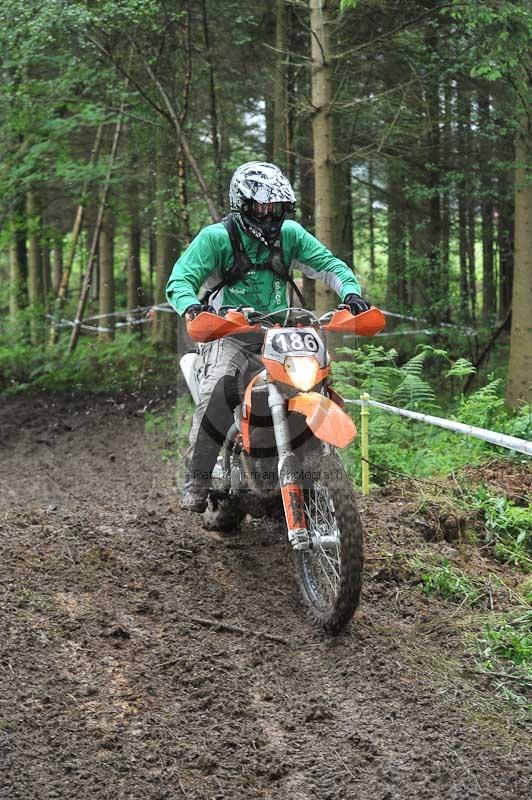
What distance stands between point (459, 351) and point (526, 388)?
4.18m

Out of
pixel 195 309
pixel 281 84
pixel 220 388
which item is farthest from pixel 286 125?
pixel 195 309

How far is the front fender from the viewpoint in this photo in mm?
4719

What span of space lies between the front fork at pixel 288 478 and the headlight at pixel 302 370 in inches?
9.3

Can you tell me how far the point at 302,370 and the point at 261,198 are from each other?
133 cm

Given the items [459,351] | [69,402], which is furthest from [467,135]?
[69,402]

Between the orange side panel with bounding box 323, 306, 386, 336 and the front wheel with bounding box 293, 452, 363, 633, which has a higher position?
the orange side panel with bounding box 323, 306, 386, 336

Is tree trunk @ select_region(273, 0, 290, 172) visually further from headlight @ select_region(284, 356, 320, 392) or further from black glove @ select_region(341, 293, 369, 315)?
headlight @ select_region(284, 356, 320, 392)

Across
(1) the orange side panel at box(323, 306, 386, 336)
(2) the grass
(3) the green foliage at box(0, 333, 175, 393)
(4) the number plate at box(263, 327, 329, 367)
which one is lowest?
(2) the grass

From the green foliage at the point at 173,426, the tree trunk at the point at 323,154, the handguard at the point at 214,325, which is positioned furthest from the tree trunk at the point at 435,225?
the handguard at the point at 214,325

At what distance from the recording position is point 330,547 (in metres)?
4.94

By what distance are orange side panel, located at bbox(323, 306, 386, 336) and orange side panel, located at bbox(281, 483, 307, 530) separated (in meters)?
0.99

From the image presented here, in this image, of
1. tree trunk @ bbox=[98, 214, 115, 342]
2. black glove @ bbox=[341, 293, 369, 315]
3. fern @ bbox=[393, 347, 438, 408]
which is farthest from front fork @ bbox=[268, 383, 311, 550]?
tree trunk @ bbox=[98, 214, 115, 342]

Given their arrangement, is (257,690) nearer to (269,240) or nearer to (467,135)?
(269,240)

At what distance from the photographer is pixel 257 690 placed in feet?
14.3
